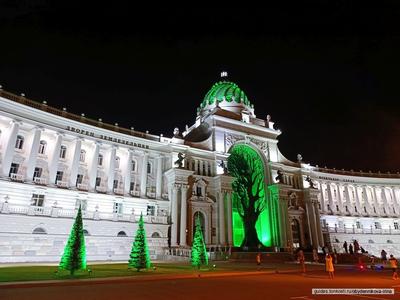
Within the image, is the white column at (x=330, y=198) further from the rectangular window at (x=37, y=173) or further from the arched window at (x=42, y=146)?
the rectangular window at (x=37, y=173)

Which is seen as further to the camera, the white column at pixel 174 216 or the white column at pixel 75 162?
the white column at pixel 174 216

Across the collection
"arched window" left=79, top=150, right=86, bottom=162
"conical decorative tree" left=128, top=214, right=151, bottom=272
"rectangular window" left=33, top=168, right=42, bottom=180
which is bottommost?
"conical decorative tree" left=128, top=214, right=151, bottom=272

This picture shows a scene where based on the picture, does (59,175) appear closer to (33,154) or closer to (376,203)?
(33,154)

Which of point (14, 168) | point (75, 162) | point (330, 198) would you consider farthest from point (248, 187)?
point (14, 168)

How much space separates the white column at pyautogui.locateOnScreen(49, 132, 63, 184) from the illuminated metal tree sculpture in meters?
Answer: 30.2

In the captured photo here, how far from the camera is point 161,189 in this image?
48.4m

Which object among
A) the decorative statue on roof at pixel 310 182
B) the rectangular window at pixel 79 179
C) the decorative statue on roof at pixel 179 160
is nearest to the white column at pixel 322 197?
the decorative statue on roof at pixel 310 182

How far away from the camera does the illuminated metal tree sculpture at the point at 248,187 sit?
5509 cm

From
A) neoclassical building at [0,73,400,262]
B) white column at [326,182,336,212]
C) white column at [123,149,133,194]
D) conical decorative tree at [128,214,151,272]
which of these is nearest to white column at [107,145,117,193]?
neoclassical building at [0,73,400,262]

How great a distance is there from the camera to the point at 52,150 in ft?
137

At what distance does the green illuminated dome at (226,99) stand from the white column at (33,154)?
Answer: 36.8 m

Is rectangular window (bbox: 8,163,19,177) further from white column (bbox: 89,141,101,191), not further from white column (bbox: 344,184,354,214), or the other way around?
white column (bbox: 344,184,354,214)

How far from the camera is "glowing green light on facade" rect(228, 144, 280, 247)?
5481 cm

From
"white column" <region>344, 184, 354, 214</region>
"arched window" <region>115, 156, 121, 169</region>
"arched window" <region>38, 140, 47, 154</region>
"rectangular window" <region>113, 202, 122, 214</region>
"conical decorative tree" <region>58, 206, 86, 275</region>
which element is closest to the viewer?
"conical decorative tree" <region>58, 206, 86, 275</region>
